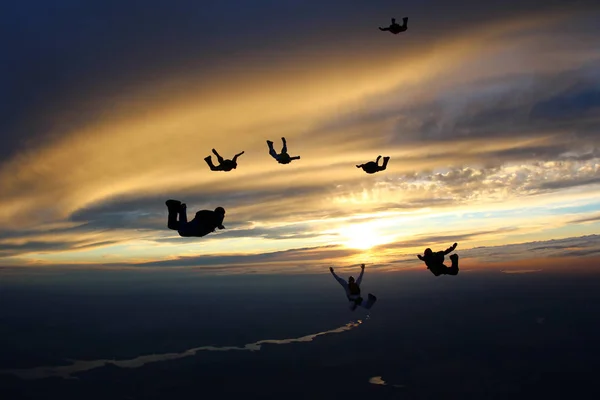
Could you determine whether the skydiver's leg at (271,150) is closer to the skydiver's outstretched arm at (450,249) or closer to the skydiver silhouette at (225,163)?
the skydiver silhouette at (225,163)

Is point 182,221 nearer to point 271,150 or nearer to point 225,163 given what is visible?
point 225,163

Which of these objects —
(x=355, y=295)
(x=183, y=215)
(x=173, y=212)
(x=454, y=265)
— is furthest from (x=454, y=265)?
(x=173, y=212)

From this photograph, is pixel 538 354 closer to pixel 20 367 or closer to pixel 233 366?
pixel 233 366

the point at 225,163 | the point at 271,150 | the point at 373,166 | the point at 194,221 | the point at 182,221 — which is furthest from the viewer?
the point at 373,166

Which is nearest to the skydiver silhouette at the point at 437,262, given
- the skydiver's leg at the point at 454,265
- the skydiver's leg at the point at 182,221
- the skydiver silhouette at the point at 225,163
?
the skydiver's leg at the point at 454,265

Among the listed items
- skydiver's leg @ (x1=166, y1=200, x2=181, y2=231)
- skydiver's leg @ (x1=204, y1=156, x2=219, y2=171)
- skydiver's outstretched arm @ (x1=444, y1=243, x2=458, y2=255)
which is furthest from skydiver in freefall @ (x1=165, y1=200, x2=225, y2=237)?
skydiver's outstretched arm @ (x1=444, y1=243, x2=458, y2=255)

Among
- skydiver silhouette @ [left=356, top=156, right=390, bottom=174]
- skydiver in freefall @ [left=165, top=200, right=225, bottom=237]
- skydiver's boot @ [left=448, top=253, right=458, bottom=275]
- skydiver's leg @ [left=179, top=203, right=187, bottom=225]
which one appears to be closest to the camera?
skydiver in freefall @ [left=165, top=200, right=225, bottom=237]

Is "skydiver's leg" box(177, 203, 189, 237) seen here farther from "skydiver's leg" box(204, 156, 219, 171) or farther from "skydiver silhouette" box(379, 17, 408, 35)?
"skydiver silhouette" box(379, 17, 408, 35)

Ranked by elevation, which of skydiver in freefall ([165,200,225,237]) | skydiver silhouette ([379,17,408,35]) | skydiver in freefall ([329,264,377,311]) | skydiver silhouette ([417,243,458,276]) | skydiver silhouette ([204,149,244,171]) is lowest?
skydiver in freefall ([329,264,377,311])

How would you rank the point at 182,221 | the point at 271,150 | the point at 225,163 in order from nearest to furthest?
1. the point at 182,221
2. the point at 225,163
3. the point at 271,150
